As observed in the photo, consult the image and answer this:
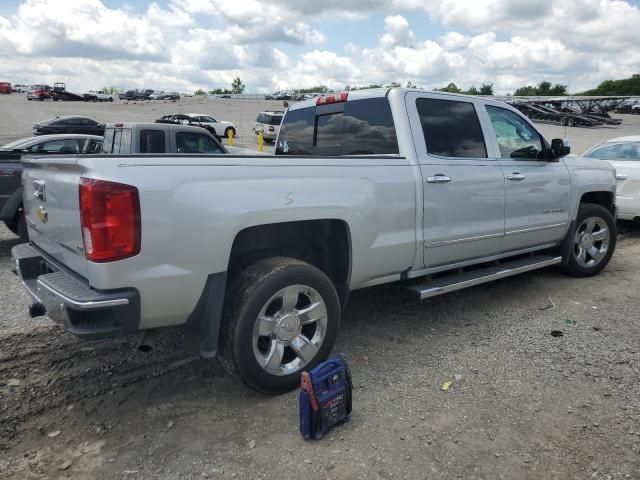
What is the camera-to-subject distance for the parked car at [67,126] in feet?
80.7

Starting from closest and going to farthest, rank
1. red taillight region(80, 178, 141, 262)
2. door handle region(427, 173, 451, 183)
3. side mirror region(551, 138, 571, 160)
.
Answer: red taillight region(80, 178, 141, 262), door handle region(427, 173, 451, 183), side mirror region(551, 138, 571, 160)

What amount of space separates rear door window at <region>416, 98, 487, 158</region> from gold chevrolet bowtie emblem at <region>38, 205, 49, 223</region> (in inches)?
109

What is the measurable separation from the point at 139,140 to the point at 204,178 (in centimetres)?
624

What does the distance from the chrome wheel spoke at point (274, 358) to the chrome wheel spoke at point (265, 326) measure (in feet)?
0.31

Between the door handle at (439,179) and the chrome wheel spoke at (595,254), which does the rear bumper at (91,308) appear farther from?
the chrome wheel spoke at (595,254)

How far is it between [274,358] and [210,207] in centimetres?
104

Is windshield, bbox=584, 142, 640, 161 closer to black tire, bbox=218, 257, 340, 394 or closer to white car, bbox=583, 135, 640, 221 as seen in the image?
white car, bbox=583, 135, 640, 221

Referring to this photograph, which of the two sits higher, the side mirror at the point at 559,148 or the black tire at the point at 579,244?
the side mirror at the point at 559,148

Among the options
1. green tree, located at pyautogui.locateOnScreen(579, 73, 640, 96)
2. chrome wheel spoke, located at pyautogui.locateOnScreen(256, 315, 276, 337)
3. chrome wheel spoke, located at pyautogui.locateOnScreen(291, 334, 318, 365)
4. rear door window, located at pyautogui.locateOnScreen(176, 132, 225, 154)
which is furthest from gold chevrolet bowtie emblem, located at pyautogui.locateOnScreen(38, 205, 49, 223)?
green tree, located at pyautogui.locateOnScreen(579, 73, 640, 96)

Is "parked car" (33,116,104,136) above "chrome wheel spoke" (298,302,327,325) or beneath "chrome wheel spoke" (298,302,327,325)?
above

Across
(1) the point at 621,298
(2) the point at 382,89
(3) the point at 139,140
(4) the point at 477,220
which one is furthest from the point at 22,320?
(1) the point at 621,298

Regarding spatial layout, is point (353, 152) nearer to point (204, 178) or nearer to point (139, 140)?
point (204, 178)

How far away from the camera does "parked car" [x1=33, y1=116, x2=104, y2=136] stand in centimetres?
2459

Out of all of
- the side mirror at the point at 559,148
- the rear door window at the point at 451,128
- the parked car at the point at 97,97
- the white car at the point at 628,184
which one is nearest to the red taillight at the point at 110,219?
the rear door window at the point at 451,128
